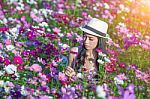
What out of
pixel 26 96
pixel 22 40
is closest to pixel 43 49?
pixel 22 40

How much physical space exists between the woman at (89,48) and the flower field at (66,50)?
10cm

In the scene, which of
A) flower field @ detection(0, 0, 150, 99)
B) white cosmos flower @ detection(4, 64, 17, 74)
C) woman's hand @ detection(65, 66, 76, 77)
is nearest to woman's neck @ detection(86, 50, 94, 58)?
flower field @ detection(0, 0, 150, 99)

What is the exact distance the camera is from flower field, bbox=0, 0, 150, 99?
15.0ft

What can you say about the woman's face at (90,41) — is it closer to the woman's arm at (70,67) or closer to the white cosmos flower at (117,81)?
the woman's arm at (70,67)

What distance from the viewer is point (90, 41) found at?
215 inches

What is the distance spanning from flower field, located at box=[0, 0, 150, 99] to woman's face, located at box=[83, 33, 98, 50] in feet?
0.29

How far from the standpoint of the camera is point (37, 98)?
4.06m

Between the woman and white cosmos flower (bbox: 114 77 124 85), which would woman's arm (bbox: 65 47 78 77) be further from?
white cosmos flower (bbox: 114 77 124 85)

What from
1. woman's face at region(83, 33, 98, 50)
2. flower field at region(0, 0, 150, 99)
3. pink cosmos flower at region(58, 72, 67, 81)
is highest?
woman's face at region(83, 33, 98, 50)

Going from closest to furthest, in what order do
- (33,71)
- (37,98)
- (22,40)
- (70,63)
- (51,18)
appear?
(37,98) < (33,71) < (70,63) < (22,40) < (51,18)

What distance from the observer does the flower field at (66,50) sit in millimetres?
4562

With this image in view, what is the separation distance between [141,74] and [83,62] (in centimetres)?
63

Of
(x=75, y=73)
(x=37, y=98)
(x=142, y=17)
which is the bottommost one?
(x=142, y=17)

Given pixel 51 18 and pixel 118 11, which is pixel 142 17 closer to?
pixel 118 11
